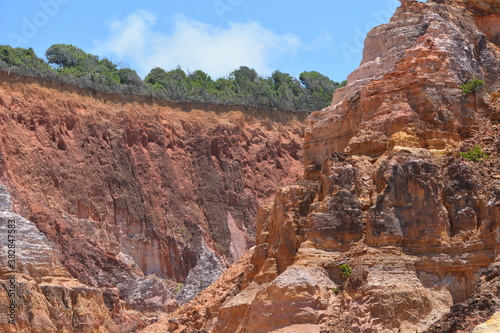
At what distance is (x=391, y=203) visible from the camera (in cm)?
4172

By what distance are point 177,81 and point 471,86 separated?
4805 centimetres

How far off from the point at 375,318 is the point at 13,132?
124 feet

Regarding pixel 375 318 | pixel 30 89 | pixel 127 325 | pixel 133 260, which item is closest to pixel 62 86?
pixel 30 89

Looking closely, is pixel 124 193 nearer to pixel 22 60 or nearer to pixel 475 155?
pixel 22 60

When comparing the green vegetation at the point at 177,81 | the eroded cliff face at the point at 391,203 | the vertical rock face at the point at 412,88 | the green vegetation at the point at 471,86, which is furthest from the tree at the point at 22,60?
the green vegetation at the point at 471,86

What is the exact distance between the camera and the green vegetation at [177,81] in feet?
257

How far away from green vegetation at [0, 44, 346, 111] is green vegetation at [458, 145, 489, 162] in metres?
39.3

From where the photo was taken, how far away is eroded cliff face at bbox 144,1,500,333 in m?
39.8

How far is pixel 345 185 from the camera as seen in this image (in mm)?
43156

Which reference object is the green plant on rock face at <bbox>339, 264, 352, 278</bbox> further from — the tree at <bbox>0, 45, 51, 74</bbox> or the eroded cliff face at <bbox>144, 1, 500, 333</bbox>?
the tree at <bbox>0, 45, 51, 74</bbox>

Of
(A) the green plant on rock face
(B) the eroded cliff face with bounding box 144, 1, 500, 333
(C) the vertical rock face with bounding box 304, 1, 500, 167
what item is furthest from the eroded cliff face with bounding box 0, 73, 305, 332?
(A) the green plant on rock face

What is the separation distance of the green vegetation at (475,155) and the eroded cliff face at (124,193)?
24920mm

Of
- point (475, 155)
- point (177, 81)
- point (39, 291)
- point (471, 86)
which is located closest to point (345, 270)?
point (475, 155)

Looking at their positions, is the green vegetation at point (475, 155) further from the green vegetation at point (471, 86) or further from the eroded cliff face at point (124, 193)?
the eroded cliff face at point (124, 193)
